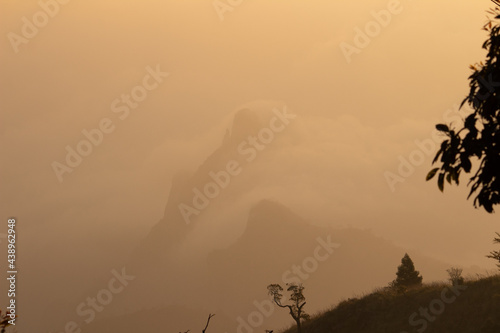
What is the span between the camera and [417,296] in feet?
142

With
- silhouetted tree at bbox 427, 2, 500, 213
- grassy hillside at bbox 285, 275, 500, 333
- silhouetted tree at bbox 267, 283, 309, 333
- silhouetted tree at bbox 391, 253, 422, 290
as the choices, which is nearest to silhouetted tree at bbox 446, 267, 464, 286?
grassy hillside at bbox 285, 275, 500, 333

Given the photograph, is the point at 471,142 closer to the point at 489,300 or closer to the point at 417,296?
the point at 489,300

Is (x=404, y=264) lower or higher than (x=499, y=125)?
higher

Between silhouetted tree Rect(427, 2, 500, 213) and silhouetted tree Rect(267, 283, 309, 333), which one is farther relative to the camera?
silhouetted tree Rect(267, 283, 309, 333)

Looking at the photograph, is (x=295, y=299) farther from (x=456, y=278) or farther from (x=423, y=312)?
(x=456, y=278)

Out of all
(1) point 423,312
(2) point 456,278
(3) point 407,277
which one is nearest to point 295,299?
(3) point 407,277

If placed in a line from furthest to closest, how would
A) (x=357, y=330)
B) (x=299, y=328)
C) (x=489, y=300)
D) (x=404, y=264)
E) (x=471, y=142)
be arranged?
(x=404, y=264) → (x=299, y=328) → (x=357, y=330) → (x=489, y=300) → (x=471, y=142)

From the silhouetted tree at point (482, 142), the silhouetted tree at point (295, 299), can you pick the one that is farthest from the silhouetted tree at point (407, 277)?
the silhouetted tree at point (482, 142)

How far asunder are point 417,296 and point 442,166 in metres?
36.4

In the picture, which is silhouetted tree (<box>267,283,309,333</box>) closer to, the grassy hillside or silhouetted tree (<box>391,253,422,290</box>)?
the grassy hillside

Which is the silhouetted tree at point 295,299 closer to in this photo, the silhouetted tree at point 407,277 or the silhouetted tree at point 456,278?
the silhouetted tree at point 407,277

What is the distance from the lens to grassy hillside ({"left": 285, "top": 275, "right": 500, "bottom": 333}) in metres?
36.6

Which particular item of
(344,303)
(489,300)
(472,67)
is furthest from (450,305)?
(472,67)

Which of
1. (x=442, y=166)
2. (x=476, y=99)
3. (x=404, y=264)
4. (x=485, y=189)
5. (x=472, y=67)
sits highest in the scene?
(x=404, y=264)
